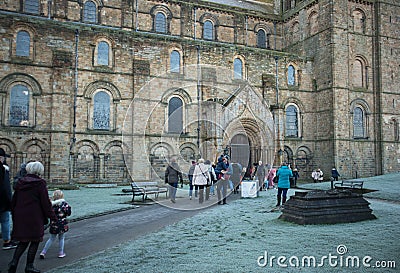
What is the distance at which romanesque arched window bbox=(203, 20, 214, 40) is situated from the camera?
34.6 meters

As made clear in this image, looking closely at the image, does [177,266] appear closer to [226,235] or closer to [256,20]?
[226,235]

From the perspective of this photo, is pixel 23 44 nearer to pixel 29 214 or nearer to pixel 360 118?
pixel 29 214

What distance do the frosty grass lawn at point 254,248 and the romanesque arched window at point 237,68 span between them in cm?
2176

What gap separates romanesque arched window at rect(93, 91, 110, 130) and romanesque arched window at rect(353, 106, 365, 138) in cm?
2164

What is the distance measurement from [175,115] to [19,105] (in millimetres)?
11117

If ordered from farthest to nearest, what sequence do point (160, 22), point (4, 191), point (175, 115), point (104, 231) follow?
point (160, 22) < point (175, 115) < point (104, 231) < point (4, 191)

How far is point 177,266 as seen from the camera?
5828 mm

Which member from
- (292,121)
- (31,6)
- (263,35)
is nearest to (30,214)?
(292,121)

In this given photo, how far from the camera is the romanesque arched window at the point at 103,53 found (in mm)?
26219

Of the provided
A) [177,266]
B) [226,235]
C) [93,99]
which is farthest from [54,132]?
[177,266]

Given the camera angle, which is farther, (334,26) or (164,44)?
(334,26)

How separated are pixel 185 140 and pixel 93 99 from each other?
24.8 ft

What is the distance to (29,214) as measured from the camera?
222 inches

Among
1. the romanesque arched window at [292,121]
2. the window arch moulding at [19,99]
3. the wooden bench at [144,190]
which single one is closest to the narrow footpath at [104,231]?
the wooden bench at [144,190]
